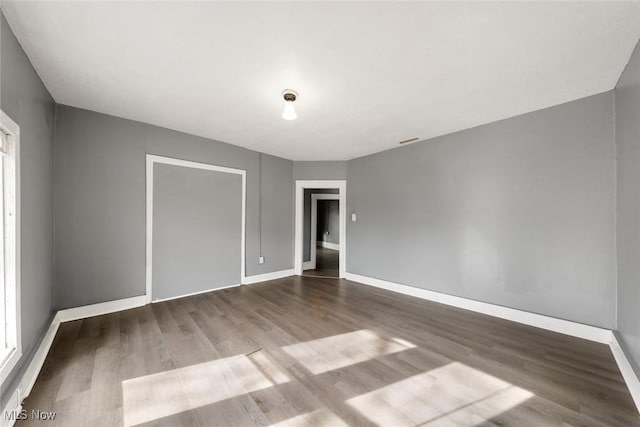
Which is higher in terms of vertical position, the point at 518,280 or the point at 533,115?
the point at 533,115

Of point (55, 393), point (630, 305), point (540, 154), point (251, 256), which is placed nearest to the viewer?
point (55, 393)

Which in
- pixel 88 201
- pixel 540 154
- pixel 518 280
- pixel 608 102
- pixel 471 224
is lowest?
pixel 518 280

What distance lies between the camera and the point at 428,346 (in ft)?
7.42

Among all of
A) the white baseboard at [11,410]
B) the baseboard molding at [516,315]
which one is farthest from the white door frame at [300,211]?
the white baseboard at [11,410]

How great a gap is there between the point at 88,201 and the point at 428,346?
4.17 meters

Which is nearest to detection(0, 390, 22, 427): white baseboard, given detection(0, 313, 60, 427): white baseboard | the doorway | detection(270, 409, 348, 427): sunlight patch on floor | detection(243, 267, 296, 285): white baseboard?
detection(0, 313, 60, 427): white baseboard

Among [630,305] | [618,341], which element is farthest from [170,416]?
[618,341]

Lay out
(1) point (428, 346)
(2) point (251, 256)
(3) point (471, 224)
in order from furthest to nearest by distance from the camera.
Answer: (2) point (251, 256) → (3) point (471, 224) → (1) point (428, 346)

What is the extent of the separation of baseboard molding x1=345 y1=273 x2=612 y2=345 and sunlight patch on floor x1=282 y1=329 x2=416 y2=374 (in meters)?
1.44

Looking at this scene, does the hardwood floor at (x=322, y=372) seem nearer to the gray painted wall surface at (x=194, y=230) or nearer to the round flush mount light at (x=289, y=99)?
the gray painted wall surface at (x=194, y=230)

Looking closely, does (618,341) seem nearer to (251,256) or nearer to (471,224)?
(471,224)

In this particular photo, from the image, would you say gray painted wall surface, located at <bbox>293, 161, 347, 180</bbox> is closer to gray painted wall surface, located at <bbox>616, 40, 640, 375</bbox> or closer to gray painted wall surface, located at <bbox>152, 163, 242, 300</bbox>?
gray painted wall surface, located at <bbox>152, 163, 242, 300</bbox>

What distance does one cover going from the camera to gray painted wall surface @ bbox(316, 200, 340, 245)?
9453 mm

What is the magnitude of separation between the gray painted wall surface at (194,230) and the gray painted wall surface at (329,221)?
5662 millimetres
